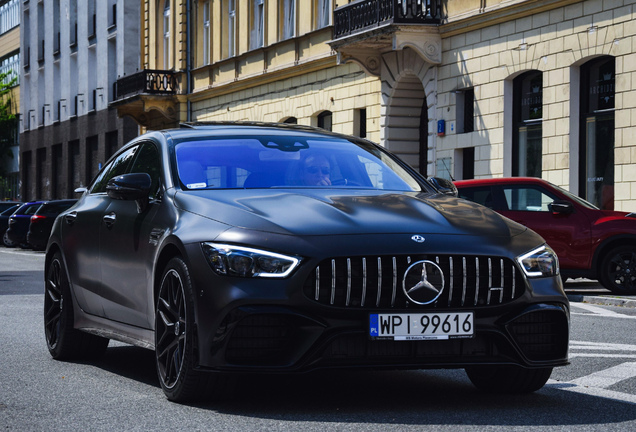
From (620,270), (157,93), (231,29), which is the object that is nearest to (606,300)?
(620,270)

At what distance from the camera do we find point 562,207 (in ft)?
56.3

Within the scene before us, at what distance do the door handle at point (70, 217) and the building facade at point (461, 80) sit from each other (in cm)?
1489

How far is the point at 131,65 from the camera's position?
48.8 meters

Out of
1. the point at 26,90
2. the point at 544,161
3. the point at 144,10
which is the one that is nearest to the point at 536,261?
the point at 544,161

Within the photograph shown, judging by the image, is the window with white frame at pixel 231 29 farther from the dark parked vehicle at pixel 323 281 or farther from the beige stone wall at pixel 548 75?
the dark parked vehicle at pixel 323 281

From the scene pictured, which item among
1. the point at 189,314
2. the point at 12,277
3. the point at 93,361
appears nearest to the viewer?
the point at 189,314

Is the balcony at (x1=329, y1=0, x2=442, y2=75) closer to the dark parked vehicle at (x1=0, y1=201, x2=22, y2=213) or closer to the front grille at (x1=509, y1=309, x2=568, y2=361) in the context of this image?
the dark parked vehicle at (x1=0, y1=201, x2=22, y2=213)

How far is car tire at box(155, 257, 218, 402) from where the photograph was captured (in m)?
6.05

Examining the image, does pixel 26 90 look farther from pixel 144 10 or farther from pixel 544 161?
pixel 544 161

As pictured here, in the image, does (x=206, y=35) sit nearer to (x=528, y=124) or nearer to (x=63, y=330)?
(x=528, y=124)

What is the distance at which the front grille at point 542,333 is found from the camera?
6.07 metres

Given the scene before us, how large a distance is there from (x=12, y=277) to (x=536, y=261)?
54.1ft

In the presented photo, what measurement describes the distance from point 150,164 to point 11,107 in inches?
2543

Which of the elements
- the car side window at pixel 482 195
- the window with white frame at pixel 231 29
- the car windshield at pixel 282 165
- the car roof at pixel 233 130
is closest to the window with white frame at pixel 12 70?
the window with white frame at pixel 231 29
